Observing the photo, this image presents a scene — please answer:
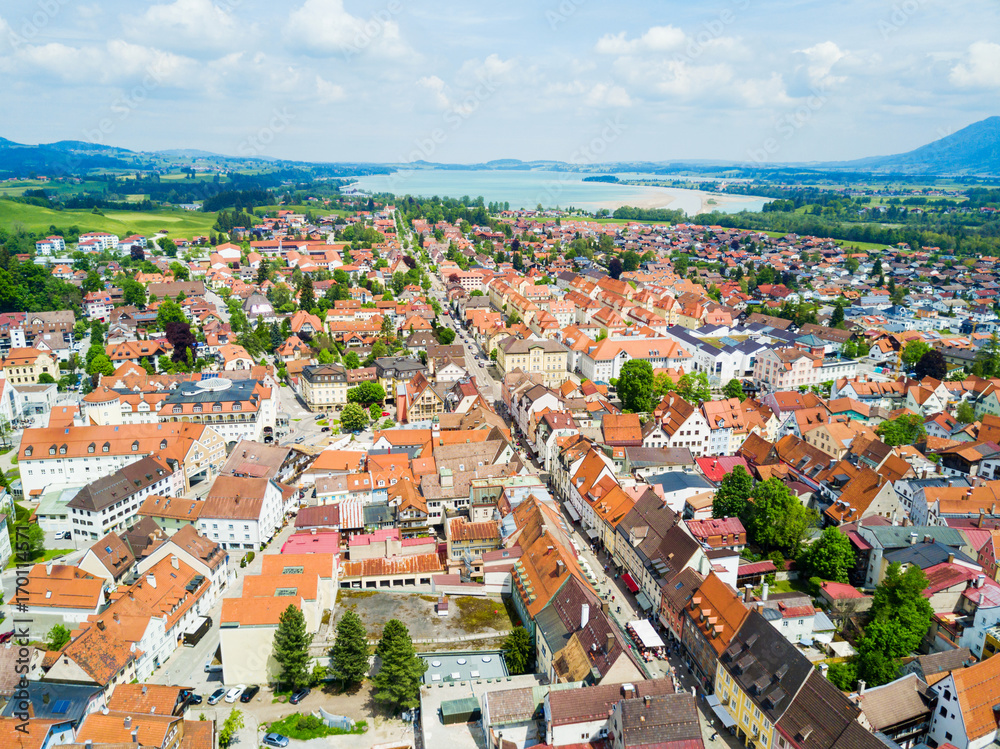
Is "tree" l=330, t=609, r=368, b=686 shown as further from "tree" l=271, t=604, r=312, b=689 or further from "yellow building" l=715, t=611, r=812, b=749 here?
"yellow building" l=715, t=611, r=812, b=749

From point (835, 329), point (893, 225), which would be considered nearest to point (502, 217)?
point (893, 225)

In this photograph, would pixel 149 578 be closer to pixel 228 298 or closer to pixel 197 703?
pixel 197 703

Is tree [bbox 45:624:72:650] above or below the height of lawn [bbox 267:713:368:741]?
above

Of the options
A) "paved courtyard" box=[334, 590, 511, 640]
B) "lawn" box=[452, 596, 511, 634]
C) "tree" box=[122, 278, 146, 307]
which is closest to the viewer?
"paved courtyard" box=[334, 590, 511, 640]

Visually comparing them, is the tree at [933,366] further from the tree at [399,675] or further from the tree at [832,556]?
the tree at [399,675]

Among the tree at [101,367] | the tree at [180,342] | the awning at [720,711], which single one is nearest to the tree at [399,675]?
the awning at [720,711]

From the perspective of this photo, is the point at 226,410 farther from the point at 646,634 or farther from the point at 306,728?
the point at 646,634

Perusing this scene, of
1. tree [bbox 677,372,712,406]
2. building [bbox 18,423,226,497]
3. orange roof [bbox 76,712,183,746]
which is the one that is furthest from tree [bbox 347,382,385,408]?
orange roof [bbox 76,712,183,746]
